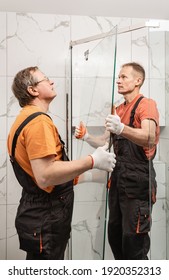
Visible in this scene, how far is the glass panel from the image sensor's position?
158 centimetres

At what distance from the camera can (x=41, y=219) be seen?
1.39 metres

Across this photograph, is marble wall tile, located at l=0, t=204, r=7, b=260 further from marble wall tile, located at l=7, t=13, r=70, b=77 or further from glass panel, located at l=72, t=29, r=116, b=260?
marble wall tile, located at l=7, t=13, r=70, b=77

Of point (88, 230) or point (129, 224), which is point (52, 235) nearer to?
point (88, 230)

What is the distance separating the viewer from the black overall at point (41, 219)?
1384mm

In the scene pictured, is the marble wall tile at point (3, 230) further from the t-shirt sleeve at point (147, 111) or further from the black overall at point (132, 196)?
the t-shirt sleeve at point (147, 111)

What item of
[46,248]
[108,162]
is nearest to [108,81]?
[108,162]

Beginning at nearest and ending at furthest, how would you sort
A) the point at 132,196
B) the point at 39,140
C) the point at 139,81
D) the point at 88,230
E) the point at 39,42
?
the point at 39,140
the point at 88,230
the point at 132,196
the point at 139,81
the point at 39,42

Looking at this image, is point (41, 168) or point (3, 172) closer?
point (41, 168)

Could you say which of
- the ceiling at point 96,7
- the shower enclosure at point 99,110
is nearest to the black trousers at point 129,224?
the shower enclosure at point 99,110

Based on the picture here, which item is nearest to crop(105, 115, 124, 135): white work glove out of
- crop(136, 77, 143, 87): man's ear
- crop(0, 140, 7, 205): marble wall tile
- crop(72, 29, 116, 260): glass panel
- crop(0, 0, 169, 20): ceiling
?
crop(72, 29, 116, 260): glass panel

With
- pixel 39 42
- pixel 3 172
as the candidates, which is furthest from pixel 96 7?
pixel 3 172

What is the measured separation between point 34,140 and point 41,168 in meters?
0.11

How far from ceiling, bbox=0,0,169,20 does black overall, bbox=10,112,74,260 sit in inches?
47.7

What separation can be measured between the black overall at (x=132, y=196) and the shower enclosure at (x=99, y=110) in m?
0.17
